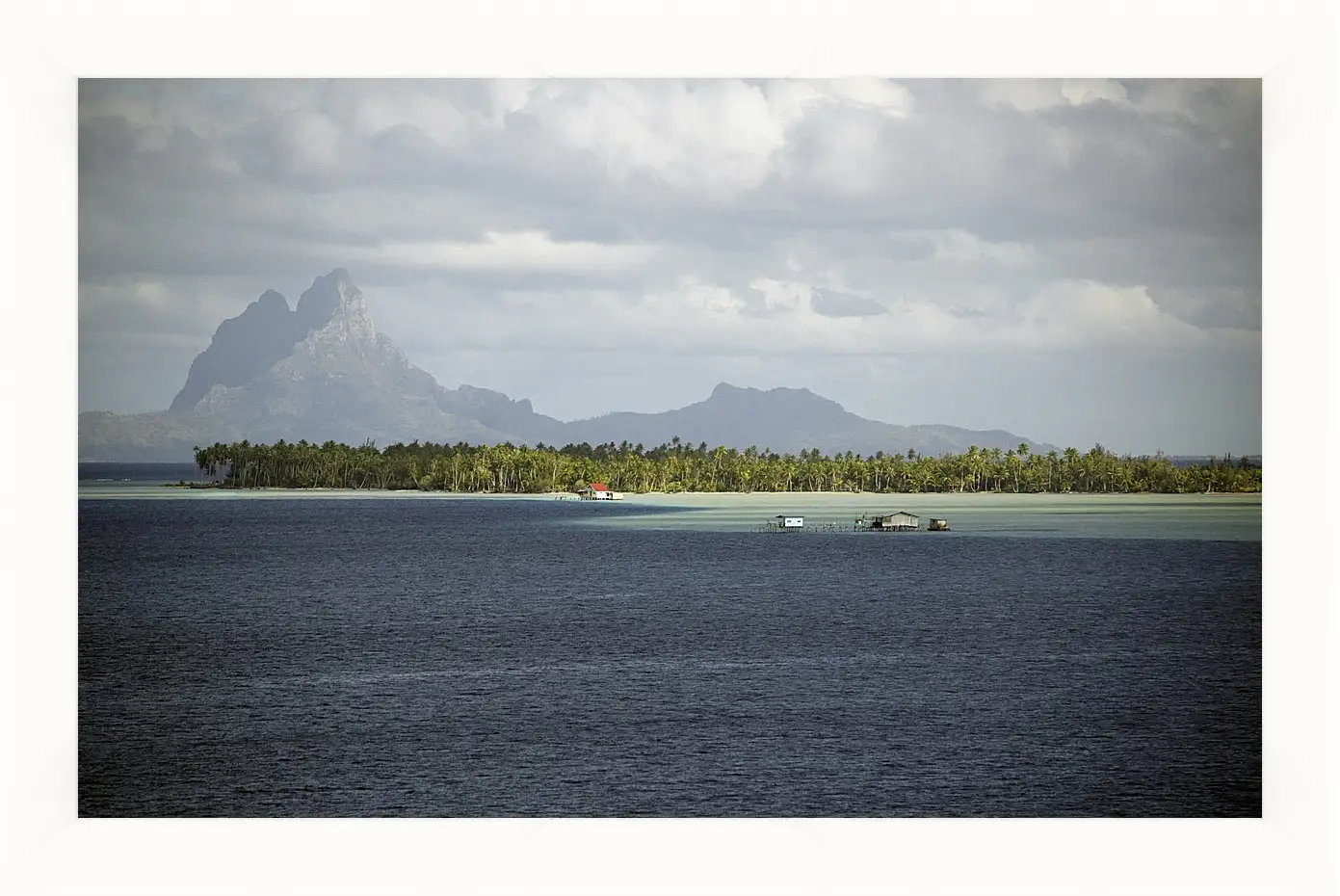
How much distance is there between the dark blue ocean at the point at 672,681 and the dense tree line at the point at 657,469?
2490 mm

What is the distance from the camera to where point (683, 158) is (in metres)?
23.0

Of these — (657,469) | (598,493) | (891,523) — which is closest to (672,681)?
(891,523)

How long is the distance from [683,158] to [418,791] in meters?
16.0

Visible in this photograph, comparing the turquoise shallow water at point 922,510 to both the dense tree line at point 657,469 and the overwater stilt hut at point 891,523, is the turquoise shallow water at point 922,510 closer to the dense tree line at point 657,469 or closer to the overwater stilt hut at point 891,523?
the overwater stilt hut at point 891,523

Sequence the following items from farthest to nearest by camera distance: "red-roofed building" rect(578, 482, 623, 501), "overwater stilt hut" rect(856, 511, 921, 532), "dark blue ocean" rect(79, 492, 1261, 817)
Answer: "red-roofed building" rect(578, 482, 623, 501) < "overwater stilt hut" rect(856, 511, 921, 532) < "dark blue ocean" rect(79, 492, 1261, 817)

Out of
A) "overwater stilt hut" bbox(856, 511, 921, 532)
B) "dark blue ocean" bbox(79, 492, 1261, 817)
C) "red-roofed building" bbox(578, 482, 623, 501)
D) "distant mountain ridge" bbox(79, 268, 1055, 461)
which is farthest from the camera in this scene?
"red-roofed building" bbox(578, 482, 623, 501)

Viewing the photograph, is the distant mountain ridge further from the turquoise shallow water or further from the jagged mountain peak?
the turquoise shallow water

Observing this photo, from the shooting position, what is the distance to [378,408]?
32344 mm

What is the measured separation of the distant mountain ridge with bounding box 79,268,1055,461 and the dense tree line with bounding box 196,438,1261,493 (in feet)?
4.10

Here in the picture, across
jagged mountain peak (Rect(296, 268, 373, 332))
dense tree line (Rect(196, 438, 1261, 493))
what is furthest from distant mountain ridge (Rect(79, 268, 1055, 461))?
dense tree line (Rect(196, 438, 1261, 493))

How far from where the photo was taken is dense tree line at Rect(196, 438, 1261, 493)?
30.9 m

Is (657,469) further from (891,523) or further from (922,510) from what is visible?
(922,510)
